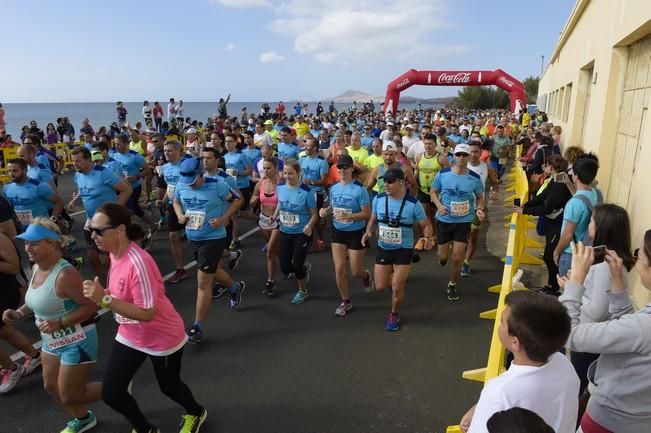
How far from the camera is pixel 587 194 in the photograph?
170 inches

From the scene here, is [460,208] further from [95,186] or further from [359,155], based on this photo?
[95,186]

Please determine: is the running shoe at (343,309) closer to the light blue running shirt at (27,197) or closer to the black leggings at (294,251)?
the black leggings at (294,251)

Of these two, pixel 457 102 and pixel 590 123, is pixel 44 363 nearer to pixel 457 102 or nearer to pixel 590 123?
pixel 590 123

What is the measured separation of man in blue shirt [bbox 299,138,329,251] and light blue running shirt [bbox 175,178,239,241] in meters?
2.89

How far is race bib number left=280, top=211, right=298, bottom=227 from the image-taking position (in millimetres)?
5633

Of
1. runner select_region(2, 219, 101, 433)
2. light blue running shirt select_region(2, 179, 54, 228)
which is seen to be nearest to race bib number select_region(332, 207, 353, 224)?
runner select_region(2, 219, 101, 433)

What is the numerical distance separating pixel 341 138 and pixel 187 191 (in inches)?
203

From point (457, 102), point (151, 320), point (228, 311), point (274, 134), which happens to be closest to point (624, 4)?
point (228, 311)

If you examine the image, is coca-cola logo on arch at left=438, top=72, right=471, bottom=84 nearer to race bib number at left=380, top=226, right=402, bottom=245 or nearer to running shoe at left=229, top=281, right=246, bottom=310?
race bib number at left=380, top=226, right=402, bottom=245

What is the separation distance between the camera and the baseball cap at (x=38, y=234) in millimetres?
2992

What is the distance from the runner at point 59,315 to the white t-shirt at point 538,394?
2.77 metres

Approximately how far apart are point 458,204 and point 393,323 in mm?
1837

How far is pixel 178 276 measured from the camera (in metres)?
6.65

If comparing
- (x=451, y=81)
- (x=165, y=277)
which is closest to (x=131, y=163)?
(x=165, y=277)
